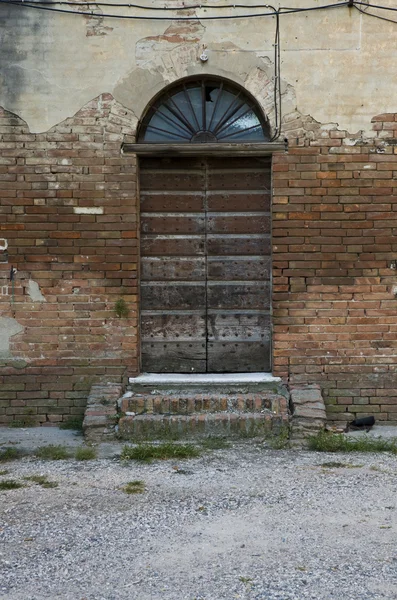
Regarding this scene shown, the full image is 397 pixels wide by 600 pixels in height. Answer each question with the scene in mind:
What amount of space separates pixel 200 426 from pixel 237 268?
5.70 feet

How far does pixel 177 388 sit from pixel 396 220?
2.70 m

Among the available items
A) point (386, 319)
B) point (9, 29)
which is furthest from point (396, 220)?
point (9, 29)

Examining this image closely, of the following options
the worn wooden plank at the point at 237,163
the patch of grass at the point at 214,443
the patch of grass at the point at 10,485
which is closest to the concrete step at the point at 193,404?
the patch of grass at the point at 214,443

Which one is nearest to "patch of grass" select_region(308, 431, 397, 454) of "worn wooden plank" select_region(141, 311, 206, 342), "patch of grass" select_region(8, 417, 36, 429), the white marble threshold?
the white marble threshold

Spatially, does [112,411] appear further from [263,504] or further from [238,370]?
[263,504]

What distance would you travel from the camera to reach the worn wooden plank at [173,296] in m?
7.09

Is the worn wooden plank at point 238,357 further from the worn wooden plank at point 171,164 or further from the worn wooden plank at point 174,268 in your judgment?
the worn wooden plank at point 171,164

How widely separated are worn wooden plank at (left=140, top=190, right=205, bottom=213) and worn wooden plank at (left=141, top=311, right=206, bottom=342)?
42.1 inches

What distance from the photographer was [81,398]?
682cm

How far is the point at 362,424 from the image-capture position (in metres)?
6.67

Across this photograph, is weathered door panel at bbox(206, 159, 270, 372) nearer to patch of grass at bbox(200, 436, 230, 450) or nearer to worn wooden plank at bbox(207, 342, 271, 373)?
worn wooden plank at bbox(207, 342, 271, 373)

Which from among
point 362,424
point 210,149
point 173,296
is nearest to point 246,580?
point 362,424

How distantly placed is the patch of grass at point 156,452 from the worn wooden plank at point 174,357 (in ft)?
4.35

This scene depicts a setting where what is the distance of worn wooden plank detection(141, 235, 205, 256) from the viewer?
707 centimetres
